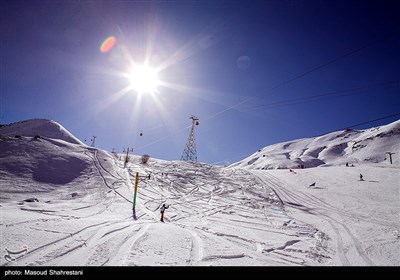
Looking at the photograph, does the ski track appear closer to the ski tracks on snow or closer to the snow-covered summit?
the ski tracks on snow

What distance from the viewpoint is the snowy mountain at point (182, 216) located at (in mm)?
5391

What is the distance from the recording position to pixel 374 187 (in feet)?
62.1

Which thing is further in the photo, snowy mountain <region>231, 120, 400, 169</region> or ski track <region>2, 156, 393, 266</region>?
snowy mountain <region>231, 120, 400, 169</region>

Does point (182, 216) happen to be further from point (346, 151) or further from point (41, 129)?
point (346, 151)

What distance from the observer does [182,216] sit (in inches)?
476

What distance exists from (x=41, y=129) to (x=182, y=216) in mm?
53858

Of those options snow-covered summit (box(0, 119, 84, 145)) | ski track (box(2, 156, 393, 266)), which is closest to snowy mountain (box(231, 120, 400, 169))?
ski track (box(2, 156, 393, 266))

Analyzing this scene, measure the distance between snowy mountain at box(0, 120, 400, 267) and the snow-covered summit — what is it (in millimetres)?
31566

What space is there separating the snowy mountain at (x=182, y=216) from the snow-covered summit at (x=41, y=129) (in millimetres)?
31566

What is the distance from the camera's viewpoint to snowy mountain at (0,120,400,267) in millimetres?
5391

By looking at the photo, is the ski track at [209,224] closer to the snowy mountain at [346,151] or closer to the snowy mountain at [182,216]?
the snowy mountain at [182,216]

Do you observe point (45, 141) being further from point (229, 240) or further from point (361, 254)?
point (361, 254)

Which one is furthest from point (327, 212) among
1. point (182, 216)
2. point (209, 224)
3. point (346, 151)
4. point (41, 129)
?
point (346, 151)
